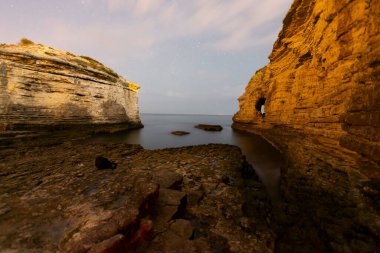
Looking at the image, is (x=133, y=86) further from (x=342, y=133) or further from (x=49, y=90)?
(x=342, y=133)

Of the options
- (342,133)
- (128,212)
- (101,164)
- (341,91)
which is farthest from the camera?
(101,164)

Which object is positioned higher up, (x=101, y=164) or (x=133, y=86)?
(x=133, y=86)

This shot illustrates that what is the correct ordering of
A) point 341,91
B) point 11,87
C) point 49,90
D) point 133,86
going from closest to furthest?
point 341,91
point 11,87
point 49,90
point 133,86

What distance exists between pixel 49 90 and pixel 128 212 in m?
22.8

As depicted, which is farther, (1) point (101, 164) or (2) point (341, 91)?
(1) point (101, 164)

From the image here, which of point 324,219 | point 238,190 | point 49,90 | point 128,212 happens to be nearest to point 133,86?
point 49,90

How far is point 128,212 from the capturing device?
4734mm

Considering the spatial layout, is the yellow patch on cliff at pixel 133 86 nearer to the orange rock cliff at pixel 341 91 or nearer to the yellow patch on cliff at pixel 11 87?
the yellow patch on cliff at pixel 11 87

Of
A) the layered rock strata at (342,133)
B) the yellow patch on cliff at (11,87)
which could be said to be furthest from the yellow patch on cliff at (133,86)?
the layered rock strata at (342,133)

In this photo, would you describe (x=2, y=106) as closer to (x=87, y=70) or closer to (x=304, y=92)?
(x=87, y=70)

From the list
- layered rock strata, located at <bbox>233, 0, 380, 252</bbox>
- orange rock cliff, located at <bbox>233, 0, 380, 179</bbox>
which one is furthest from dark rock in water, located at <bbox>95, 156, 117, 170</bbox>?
orange rock cliff, located at <bbox>233, 0, 380, 179</bbox>

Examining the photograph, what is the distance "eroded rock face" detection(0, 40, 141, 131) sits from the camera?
18.0 meters

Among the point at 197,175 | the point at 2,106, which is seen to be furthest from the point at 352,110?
the point at 2,106

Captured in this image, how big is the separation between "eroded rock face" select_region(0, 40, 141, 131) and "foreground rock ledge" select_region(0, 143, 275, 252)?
12.4 meters
